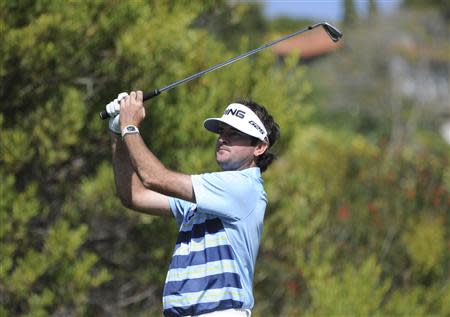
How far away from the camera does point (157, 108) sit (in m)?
8.23

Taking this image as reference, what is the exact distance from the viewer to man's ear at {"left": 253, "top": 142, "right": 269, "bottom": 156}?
15.9 ft

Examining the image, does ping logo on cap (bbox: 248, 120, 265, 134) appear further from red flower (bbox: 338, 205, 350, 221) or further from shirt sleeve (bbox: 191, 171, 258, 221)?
red flower (bbox: 338, 205, 350, 221)

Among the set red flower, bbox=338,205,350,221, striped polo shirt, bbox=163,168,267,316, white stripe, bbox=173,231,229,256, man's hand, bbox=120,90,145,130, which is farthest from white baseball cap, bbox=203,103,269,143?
red flower, bbox=338,205,350,221

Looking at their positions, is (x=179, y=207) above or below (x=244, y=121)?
below

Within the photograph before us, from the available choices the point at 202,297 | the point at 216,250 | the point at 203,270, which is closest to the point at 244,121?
the point at 216,250

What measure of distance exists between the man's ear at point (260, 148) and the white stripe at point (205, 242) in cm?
51

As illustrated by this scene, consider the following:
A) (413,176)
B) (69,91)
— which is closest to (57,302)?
(69,91)

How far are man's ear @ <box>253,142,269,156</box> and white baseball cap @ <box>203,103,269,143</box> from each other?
0.10ft

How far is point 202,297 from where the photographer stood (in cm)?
445

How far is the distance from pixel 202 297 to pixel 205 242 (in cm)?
26

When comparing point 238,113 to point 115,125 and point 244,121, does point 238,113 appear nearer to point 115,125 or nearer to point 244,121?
point 244,121

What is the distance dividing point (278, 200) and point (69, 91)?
9.80 feet

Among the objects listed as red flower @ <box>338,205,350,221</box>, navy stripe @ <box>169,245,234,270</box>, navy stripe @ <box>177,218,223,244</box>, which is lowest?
red flower @ <box>338,205,350,221</box>

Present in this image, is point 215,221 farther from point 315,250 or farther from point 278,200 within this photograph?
point 315,250
